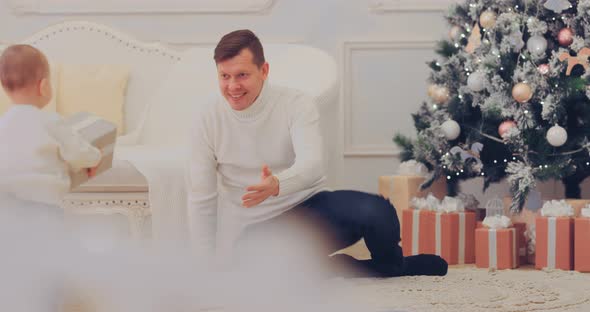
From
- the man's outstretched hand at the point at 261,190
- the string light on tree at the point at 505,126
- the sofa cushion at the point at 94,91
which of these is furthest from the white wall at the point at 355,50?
the man's outstretched hand at the point at 261,190

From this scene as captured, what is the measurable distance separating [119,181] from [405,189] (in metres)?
1.12

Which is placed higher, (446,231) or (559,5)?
(559,5)

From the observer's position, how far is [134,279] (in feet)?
1.77

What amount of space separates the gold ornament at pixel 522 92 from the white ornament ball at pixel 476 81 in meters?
0.13

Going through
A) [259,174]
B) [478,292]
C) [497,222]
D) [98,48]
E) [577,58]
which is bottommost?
[478,292]

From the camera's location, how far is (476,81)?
9.25 ft

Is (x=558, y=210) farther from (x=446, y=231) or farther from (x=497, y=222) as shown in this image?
(x=446, y=231)

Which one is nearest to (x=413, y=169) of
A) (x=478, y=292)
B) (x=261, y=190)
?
(x=478, y=292)

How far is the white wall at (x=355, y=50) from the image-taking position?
3.71 meters

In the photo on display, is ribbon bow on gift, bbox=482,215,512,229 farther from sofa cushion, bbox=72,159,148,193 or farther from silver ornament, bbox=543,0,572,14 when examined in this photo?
sofa cushion, bbox=72,159,148,193

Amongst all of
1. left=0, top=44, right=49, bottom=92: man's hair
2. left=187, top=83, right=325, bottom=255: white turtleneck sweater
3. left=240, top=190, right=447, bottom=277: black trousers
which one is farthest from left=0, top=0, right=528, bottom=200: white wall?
left=0, top=44, right=49, bottom=92: man's hair

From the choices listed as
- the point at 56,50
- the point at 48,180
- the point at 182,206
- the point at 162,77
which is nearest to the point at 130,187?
the point at 182,206

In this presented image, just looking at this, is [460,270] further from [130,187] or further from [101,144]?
[101,144]

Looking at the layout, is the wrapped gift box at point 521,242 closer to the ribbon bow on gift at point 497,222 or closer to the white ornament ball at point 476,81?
the ribbon bow on gift at point 497,222
